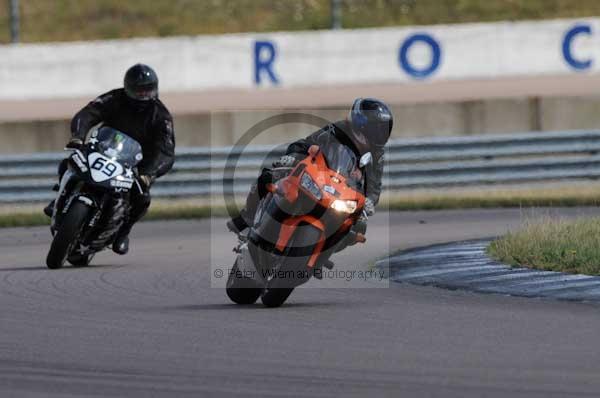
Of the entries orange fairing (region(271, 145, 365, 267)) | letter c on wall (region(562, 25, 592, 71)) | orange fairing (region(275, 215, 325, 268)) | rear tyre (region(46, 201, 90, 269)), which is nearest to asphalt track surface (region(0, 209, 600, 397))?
rear tyre (region(46, 201, 90, 269))

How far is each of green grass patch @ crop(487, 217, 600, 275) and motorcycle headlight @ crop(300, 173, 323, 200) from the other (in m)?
2.42

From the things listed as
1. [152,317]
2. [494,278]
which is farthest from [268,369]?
[494,278]

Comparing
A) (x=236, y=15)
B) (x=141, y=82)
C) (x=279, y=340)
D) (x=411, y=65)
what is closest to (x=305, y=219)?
(x=279, y=340)

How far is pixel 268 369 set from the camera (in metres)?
7.74

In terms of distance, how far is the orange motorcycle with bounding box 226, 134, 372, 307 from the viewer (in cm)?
980

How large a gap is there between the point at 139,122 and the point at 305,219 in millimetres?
3827

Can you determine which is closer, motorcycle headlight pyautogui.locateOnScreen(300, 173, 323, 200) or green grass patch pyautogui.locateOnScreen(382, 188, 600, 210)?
motorcycle headlight pyautogui.locateOnScreen(300, 173, 323, 200)

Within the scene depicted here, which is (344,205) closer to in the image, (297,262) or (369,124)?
(297,262)

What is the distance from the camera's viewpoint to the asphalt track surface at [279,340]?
7.29 meters

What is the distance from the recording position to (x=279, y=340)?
8742 millimetres

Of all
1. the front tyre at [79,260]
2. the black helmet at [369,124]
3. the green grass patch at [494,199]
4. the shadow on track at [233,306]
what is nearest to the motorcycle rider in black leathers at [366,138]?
the black helmet at [369,124]

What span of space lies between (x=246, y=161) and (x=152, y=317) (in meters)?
9.54

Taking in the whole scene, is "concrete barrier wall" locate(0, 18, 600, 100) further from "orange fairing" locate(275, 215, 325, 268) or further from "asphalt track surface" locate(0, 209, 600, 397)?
"orange fairing" locate(275, 215, 325, 268)

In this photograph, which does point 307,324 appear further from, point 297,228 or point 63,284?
point 63,284
